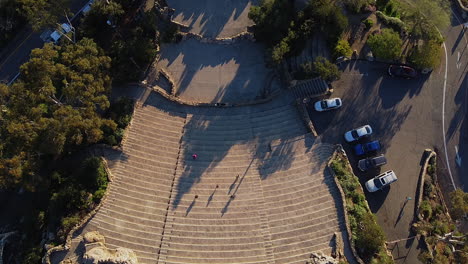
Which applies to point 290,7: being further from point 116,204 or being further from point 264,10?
point 116,204

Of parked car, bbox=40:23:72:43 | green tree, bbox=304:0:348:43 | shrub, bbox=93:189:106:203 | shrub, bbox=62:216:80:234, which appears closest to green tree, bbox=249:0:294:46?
green tree, bbox=304:0:348:43

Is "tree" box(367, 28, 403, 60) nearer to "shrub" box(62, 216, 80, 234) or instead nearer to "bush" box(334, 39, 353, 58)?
"bush" box(334, 39, 353, 58)

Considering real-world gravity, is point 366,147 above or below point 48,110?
below

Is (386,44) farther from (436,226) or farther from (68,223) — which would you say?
(68,223)

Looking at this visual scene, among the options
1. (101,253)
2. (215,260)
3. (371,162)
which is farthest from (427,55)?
(101,253)

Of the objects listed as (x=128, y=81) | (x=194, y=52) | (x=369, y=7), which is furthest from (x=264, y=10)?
(x=128, y=81)
